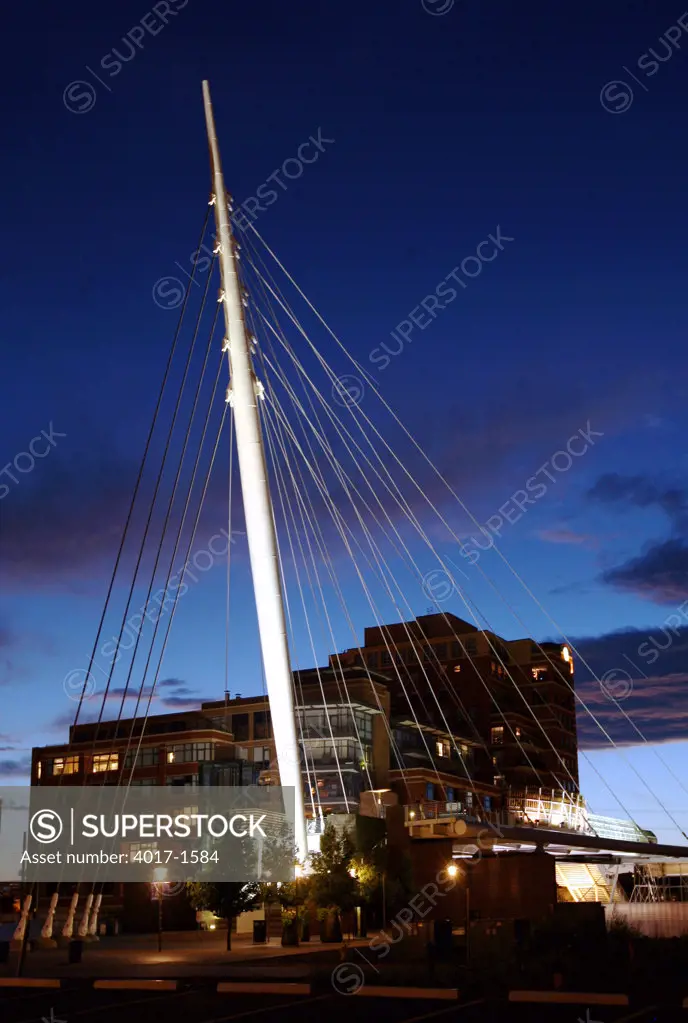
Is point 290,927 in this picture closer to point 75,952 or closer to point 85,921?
point 75,952

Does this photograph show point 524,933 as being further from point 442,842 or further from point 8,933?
point 8,933

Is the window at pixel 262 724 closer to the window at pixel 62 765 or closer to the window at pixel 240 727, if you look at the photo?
the window at pixel 240 727

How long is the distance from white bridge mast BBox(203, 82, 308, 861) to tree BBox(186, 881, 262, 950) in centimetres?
351

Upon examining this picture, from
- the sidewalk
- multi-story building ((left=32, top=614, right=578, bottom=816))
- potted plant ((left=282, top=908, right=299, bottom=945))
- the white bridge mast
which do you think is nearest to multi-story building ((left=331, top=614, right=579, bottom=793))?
multi-story building ((left=32, top=614, right=578, bottom=816))

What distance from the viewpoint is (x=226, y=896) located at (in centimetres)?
3662

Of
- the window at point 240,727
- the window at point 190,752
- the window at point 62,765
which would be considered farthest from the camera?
the window at point 62,765

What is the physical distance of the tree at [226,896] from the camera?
36625mm

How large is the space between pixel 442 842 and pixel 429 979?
26787 mm

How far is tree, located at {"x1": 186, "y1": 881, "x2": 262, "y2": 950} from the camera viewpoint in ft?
120

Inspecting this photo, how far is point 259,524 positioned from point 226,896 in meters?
12.8

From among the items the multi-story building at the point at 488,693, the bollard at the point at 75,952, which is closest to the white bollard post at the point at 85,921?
the bollard at the point at 75,952

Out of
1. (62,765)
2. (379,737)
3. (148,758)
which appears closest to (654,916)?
(379,737)

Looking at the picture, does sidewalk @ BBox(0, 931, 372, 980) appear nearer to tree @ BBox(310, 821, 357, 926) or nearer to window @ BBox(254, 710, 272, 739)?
tree @ BBox(310, 821, 357, 926)

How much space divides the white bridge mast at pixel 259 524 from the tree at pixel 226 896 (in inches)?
138
